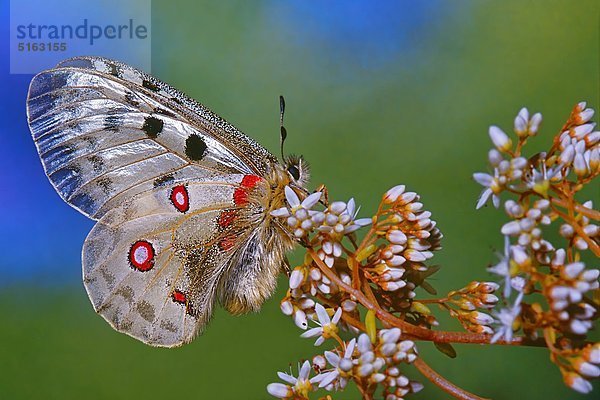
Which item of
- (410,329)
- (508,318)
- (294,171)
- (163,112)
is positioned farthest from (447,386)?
(163,112)

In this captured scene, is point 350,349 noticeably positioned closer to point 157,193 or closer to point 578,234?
point 578,234

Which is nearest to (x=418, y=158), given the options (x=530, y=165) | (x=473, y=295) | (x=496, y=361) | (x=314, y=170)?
(x=314, y=170)

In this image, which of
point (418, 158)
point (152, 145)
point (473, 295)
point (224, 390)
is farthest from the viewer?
point (418, 158)

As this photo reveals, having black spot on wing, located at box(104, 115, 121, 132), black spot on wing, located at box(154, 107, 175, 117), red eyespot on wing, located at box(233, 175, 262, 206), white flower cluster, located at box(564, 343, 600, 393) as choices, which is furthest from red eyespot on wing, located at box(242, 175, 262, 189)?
white flower cluster, located at box(564, 343, 600, 393)

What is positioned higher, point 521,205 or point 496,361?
point 521,205

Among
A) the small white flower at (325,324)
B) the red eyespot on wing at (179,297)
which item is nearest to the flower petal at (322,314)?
the small white flower at (325,324)

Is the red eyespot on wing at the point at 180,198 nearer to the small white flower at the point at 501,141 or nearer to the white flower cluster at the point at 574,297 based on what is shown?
the small white flower at the point at 501,141

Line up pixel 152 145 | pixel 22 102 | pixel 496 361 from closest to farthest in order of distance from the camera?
pixel 152 145
pixel 496 361
pixel 22 102

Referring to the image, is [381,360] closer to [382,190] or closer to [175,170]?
[175,170]
